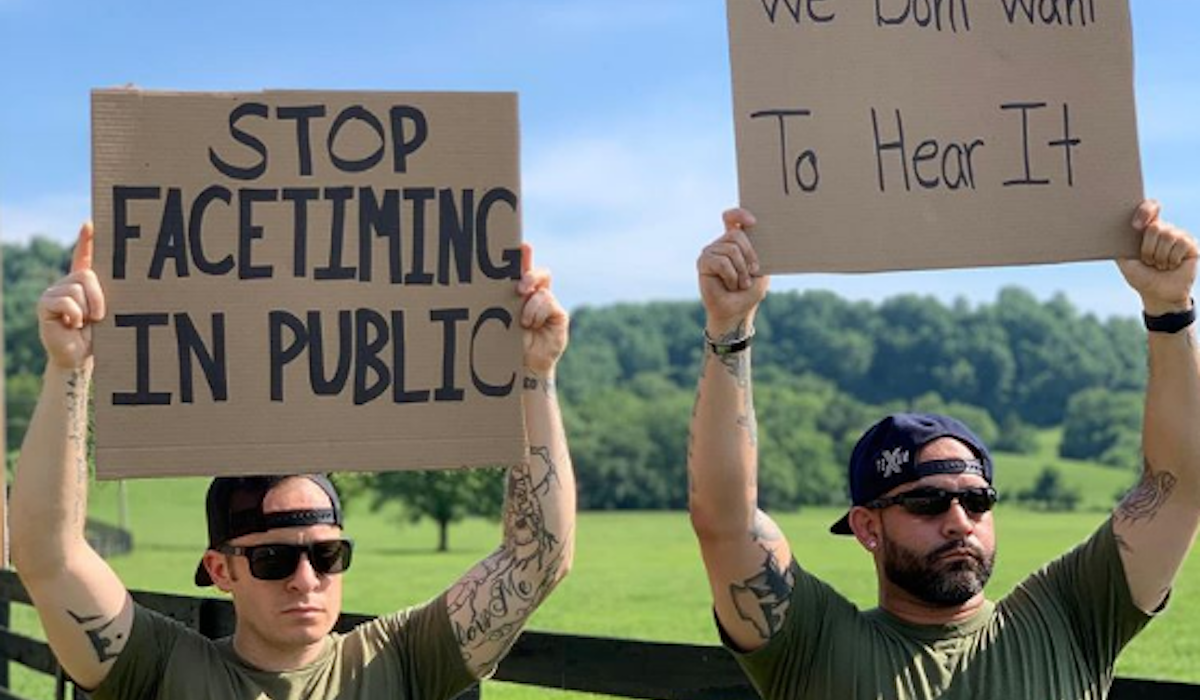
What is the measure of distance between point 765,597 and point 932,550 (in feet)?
Answer: 1.20

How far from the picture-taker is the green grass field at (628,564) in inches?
739

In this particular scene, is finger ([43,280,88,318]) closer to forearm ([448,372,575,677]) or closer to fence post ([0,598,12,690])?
forearm ([448,372,575,677])

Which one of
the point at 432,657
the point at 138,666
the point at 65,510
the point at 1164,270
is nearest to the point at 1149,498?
the point at 1164,270

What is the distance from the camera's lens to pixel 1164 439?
11.4ft

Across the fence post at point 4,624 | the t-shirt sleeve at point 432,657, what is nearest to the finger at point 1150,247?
the t-shirt sleeve at point 432,657

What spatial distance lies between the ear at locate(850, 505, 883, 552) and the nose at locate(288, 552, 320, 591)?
1.13 m

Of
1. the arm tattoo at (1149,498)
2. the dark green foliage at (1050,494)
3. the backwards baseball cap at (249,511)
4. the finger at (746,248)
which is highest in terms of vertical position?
the finger at (746,248)

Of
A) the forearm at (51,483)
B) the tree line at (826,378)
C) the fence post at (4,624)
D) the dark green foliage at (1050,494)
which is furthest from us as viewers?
the tree line at (826,378)

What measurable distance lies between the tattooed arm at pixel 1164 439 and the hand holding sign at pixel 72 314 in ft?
6.86

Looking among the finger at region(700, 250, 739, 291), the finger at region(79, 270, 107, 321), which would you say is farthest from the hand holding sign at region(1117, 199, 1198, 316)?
the finger at region(79, 270, 107, 321)

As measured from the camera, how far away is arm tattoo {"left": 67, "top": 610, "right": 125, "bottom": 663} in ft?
10.1

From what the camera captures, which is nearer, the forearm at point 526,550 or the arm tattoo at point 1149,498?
the forearm at point 526,550

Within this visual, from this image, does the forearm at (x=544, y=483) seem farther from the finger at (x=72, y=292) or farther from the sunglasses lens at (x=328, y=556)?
the finger at (x=72, y=292)

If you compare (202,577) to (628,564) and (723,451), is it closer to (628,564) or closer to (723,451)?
(723,451)
